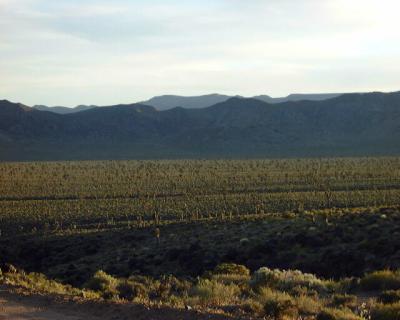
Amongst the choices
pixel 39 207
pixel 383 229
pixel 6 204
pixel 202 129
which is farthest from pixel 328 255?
pixel 202 129

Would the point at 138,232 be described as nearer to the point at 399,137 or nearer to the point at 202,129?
the point at 399,137

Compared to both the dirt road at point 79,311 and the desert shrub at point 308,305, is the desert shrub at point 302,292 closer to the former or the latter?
the desert shrub at point 308,305

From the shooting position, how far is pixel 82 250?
33.4 metres

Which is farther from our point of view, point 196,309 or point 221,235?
point 221,235

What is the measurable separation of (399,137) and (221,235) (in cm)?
11321

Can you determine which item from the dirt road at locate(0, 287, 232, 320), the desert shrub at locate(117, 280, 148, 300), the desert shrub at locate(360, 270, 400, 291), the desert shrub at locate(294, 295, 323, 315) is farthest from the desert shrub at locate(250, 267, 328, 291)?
the dirt road at locate(0, 287, 232, 320)

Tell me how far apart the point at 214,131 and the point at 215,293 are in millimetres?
141185

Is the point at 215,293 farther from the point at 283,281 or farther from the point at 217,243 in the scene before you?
the point at 217,243

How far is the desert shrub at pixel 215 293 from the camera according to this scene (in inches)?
565

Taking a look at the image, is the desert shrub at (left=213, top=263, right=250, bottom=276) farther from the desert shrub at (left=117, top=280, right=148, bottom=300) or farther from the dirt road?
the dirt road

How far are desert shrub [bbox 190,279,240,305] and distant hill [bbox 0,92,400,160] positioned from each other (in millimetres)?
108486

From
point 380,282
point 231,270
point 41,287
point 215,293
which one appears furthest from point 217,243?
point 215,293

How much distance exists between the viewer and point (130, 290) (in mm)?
17219

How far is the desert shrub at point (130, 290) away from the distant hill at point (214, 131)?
10756cm
